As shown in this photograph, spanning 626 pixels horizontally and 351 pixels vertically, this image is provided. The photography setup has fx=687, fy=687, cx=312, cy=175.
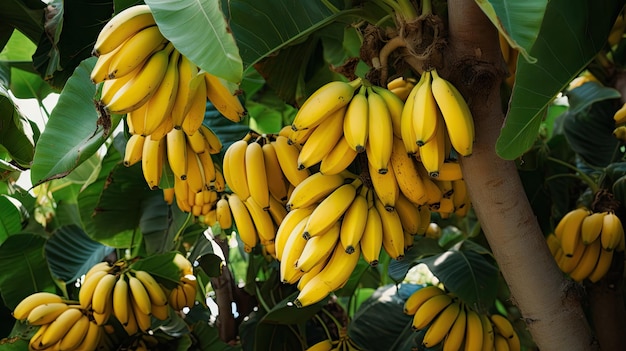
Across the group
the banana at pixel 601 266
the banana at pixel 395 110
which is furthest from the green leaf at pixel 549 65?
A: the banana at pixel 601 266

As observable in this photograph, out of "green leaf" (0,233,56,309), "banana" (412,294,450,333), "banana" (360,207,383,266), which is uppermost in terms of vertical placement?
"banana" (360,207,383,266)

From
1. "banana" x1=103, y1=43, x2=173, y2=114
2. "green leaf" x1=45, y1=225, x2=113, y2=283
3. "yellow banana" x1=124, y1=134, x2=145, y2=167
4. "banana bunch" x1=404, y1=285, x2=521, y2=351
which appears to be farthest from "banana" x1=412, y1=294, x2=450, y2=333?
"green leaf" x1=45, y1=225, x2=113, y2=283

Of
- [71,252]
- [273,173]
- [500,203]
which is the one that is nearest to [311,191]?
[273,173]

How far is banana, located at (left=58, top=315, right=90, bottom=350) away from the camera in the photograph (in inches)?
56.4

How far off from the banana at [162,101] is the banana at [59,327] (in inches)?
27.4

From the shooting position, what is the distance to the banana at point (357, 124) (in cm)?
88

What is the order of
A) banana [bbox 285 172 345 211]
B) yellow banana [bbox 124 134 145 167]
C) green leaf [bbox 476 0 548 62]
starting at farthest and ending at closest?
yellow banana [bbox 124 134 145 167] < banana [bbox 285 172 345 211] < green leaf [bbox 476 0 548 62]

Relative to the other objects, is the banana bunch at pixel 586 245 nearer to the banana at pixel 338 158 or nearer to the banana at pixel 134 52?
the banana at pixel 338 158

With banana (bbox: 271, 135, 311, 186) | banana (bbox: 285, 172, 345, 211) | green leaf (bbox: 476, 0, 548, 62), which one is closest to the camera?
green leaf (bbox: 476, 0, 548, 62)

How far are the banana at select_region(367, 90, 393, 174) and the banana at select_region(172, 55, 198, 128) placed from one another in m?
0.24

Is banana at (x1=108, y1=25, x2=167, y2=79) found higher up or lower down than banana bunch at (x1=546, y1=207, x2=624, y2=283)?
higher up

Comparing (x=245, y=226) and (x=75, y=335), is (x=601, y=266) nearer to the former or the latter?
(x=245, y=226)

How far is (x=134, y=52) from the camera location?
2.86 feet

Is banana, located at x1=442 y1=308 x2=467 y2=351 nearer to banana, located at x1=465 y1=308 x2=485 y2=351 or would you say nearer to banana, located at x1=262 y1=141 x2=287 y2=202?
banana, located at x1=465 y1=308 x2=485 y2=351
